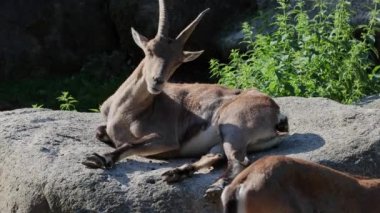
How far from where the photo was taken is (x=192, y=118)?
29.2ft

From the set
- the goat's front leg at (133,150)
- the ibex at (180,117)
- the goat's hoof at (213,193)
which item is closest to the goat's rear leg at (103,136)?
the ibex at (180,117)

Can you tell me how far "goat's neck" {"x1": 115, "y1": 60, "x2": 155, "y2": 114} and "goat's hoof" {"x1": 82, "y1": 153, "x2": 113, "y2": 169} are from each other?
0.97 meters

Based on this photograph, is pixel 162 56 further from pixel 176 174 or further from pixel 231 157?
pixel 176 174

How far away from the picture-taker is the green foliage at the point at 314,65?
1083 centimetres

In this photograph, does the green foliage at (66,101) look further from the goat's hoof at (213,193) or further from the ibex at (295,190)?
the ibex at (295,190)

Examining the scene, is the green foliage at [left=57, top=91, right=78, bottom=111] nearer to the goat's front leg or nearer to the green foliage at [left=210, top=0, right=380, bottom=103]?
the green foliage at [left=210, top=0, right=380, bottom=103]

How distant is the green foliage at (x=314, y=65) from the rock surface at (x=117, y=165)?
1.27 m

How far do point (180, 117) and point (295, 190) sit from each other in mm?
2546

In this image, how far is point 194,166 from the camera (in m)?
8.05

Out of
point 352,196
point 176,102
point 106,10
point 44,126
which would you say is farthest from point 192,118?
point 106,10

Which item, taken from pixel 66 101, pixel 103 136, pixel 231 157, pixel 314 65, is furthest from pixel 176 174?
pixel 66 101

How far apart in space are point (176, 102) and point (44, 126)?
3.73 feet

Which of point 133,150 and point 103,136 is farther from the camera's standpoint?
point 103,136

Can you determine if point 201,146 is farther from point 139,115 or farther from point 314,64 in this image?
point 314,64
